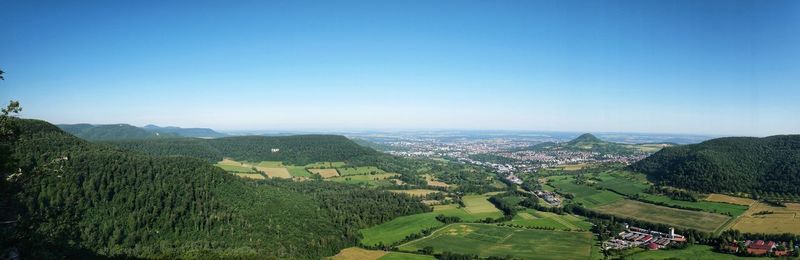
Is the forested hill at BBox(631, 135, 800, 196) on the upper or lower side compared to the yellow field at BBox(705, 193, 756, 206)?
upper

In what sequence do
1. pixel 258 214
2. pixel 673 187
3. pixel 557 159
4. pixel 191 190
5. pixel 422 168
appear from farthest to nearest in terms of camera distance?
1. pixel 557 159
2. pixel 422 168
3. pixel 673 187
4. pixel 191 190
5. pixel 258 214

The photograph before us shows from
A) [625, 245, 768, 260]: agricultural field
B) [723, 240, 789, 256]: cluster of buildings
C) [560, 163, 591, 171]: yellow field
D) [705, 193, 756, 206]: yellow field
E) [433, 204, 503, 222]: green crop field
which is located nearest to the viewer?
[723, 240, 789, 256]: cluster of buildings

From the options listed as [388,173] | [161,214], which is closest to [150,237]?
[161,214]

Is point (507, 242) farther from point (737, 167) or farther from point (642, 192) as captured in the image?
point (737, 167)

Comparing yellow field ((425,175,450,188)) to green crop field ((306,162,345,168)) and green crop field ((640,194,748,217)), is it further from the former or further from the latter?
green crop field ((640,194,748,217))

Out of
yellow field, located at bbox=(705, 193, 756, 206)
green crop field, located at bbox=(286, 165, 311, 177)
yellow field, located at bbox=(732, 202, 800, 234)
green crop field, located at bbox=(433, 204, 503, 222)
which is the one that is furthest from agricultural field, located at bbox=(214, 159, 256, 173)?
yellow field, located at bbox=(732, 202, 800, 234)

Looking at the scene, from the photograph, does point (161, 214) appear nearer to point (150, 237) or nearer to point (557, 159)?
point (150, 237)

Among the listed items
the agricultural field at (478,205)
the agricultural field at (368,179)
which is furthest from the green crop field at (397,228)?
the agricultural field at (368,179)

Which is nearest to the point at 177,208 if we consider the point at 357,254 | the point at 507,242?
the point at 357,254
